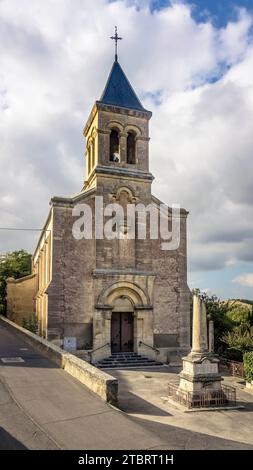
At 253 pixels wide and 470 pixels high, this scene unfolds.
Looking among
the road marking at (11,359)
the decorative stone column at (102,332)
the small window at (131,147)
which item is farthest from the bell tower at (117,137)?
the road marking at (11,359)

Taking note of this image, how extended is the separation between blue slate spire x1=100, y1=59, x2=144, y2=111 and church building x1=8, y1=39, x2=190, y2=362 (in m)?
0.09

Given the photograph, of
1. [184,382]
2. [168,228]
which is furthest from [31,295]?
[184,382]

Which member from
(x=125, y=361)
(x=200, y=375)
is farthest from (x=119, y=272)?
(x=200, y=375)

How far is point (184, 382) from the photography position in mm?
14844

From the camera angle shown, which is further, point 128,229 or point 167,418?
point 128,229

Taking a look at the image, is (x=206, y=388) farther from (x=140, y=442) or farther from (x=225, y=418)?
(x=140, y=442)

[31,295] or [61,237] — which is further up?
[61,237]

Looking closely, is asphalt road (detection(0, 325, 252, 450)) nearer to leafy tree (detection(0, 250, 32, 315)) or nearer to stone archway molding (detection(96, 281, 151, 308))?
stone archway molding (detection(96, 281, 151, 308))

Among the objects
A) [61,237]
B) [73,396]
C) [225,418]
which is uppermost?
[61,237]

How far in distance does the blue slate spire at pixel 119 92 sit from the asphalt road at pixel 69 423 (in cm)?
1816

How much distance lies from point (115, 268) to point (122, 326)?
3484 millimetres
